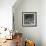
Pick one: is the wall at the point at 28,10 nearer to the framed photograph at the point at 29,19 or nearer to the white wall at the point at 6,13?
the framed photograph at the point at 29,19

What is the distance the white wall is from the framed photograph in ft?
4.12

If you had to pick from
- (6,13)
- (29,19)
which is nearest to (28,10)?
(29,19)

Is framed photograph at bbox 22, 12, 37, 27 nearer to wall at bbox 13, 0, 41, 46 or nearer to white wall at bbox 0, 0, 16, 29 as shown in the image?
wall at bbox 13, 0, 41, 46

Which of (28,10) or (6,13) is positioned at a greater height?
(28,10)

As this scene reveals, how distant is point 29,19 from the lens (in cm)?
609

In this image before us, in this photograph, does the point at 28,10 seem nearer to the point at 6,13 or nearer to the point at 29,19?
the point at 29,19

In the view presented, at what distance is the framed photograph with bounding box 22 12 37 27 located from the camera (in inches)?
238

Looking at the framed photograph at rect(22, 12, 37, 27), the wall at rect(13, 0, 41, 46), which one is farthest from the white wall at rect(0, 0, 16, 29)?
the framed photograph at rect(22, 12, 37, 27)

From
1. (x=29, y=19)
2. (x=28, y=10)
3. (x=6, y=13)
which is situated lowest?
(x=29, y=19)

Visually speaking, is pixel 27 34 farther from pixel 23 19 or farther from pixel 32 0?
pixel 32 0

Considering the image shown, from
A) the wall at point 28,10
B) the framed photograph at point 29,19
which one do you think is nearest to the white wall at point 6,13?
the wall at point 28,10

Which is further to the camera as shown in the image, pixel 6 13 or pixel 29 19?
pixel 29 19

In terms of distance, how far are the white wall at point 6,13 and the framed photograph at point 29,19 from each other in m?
1.25

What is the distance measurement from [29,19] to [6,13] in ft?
5.04
